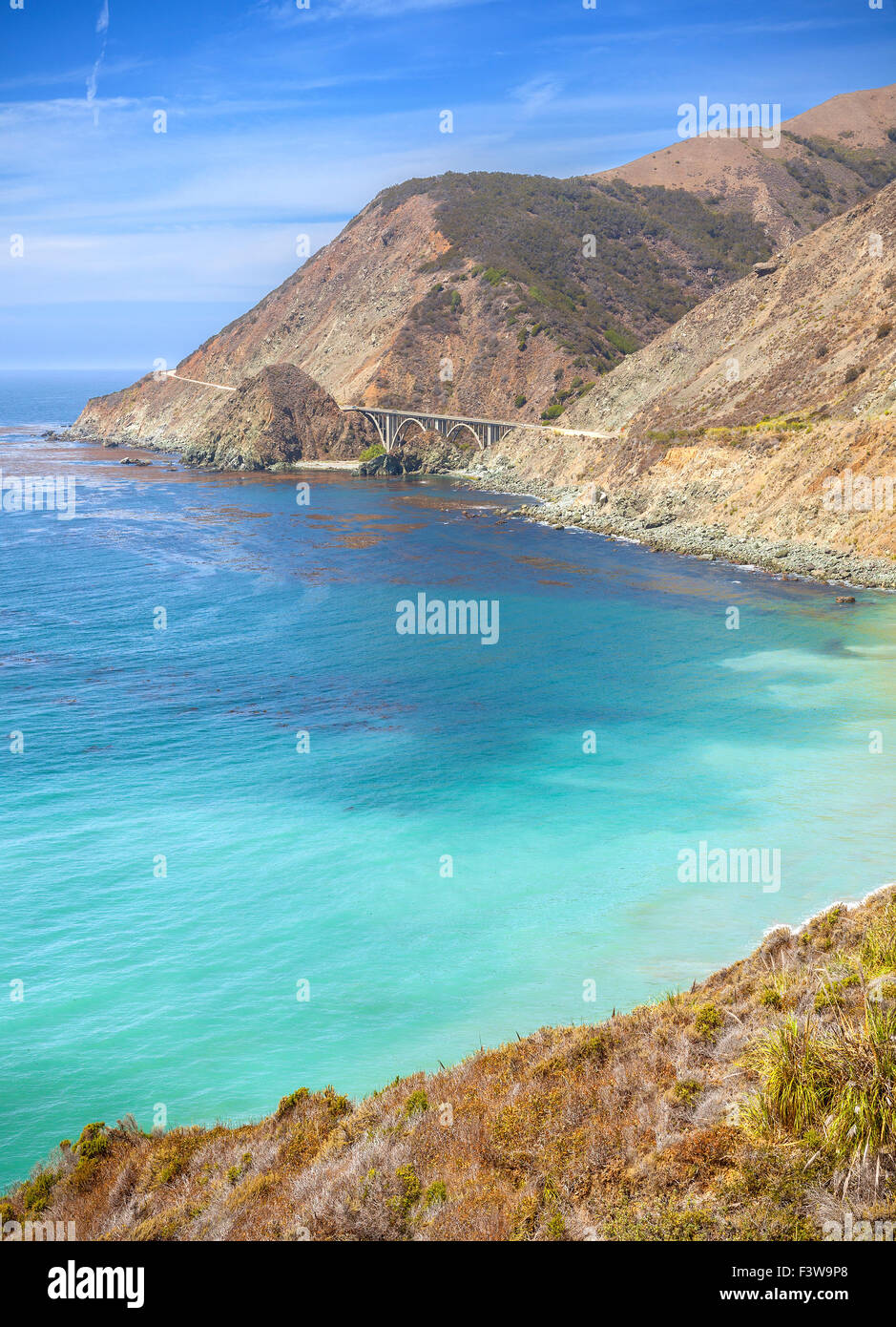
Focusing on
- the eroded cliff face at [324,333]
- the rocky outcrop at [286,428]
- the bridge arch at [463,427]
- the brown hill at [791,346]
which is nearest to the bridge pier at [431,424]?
the bridge arch at [463,427]

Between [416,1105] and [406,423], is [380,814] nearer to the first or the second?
[416,1105]

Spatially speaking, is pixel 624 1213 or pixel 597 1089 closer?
pixel 624 1213

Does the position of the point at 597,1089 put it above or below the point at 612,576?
below

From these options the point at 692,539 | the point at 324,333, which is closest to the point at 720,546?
the point at 692,539

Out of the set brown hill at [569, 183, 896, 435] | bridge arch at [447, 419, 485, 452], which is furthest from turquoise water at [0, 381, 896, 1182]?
bridge arch at [447, 419, 485, 452]

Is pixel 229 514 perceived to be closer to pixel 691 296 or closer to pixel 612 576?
pixel 612 576
